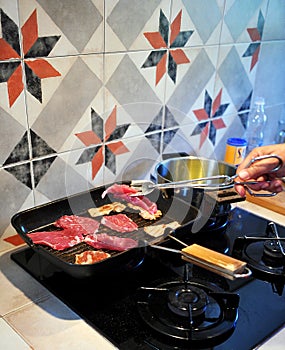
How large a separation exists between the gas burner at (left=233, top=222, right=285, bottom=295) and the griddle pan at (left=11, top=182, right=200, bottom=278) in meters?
0.13

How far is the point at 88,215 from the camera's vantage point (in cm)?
106

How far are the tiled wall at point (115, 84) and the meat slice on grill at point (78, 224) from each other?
0.10 metres

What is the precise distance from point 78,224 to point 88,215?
74mm

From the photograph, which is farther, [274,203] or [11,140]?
[274,203]

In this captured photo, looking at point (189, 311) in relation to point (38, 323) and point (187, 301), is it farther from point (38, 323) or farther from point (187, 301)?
point (38, 323)

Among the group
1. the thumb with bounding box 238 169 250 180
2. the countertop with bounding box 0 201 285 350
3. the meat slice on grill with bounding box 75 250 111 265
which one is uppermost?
the thumb with bounding box 238 169 250 180

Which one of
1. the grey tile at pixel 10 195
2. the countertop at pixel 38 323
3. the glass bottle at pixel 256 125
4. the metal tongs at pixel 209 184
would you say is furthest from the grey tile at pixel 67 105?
the glass bottle at pixel 256 125

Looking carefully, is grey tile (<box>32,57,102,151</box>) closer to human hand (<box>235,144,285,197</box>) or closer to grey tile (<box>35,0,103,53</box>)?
grey tile (<box>35,0,103,53</box>)

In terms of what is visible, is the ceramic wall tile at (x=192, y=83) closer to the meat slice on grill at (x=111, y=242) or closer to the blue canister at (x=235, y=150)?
the blue canister at (x=235, y=150)

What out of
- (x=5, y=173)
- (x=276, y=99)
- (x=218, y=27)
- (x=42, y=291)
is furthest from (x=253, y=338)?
(x=276, y=99)

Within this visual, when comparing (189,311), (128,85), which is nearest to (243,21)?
(128,85)

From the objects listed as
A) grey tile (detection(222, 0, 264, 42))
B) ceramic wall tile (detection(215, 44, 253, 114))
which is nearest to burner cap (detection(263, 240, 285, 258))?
ceramic wall tile (detection(215, 44, 253, 114))

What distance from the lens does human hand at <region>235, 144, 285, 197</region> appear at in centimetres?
91

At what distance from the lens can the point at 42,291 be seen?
87cm
